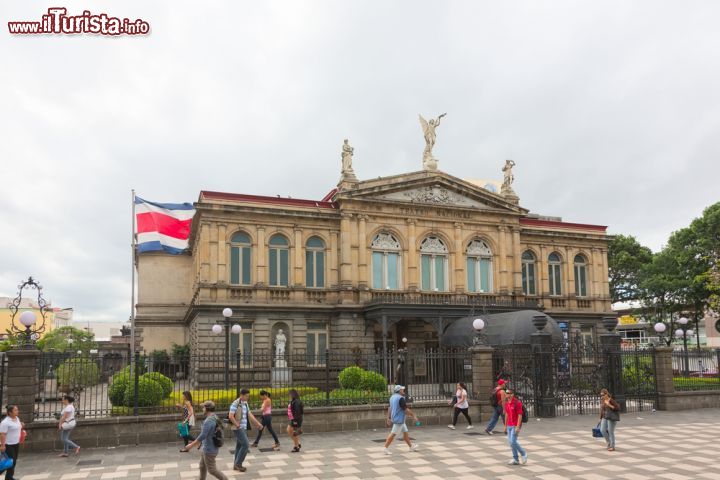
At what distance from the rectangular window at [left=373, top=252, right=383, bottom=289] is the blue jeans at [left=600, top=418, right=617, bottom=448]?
21.2m

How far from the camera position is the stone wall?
1716cm

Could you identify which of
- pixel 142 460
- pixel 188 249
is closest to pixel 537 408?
pixel 142 460

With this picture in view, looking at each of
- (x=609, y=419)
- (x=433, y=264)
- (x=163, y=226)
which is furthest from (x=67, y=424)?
(x=163, y=226)

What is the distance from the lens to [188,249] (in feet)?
151

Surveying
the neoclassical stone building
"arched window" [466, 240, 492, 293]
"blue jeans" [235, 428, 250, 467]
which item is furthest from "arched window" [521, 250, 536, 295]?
"blue jeans" [235, 428, 250, 467]

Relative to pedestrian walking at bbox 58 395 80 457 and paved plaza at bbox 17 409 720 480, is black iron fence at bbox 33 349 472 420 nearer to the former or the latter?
pedestrian walking at bbox 58 395 80 457

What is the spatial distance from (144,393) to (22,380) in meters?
3.39

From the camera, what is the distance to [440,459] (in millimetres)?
15516

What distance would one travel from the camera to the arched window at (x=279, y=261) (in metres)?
35.3

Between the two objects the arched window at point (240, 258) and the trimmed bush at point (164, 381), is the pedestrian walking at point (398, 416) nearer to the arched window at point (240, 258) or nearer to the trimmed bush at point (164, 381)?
the trimmed bush at point (164, 381)

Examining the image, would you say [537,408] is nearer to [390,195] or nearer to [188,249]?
[390,195]

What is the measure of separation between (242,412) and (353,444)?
4.25m

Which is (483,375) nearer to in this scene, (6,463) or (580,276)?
(6,463)

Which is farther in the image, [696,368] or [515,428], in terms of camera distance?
[696,368]
